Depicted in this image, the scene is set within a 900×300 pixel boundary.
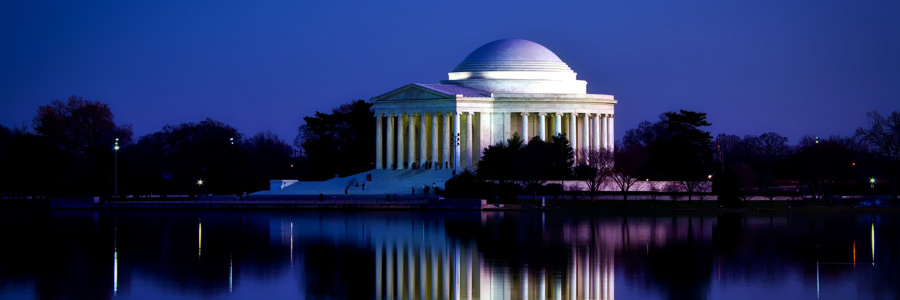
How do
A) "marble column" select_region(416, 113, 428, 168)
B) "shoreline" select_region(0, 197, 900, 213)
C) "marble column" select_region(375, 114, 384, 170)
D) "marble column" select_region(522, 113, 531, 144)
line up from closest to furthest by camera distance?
1. "shoreline" select_region(0, 197, 900, 213)
2. "marble column" select_region(416, 113, 428, 168)
3. "marble column" select_region(522, 113, 531, 144)
4. "marble column" select_region(375, 114, 384, 170)

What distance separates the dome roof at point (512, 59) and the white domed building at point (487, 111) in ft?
0.27

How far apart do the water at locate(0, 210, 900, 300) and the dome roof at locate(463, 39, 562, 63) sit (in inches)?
2076

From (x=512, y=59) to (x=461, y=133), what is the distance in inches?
324

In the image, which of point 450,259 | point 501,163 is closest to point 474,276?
point 450,259

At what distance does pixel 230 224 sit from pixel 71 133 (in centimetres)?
7073

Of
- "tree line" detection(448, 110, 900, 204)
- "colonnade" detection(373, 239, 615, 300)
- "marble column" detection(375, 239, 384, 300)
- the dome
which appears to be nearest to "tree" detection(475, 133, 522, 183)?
"tree line" detection(448, 110, 900, 204)

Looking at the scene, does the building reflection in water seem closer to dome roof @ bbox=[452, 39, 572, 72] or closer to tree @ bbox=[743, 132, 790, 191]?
dome roof @ bbox=[452, 39, 572, 72]

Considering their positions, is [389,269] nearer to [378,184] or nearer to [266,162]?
[378,184]

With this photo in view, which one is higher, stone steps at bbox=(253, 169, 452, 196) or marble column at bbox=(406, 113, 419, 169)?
marble column at bbox=(406, 113, 419, 169)

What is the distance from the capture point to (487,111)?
5118 inches

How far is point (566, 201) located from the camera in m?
103

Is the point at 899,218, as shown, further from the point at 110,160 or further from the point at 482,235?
the point at 110,160

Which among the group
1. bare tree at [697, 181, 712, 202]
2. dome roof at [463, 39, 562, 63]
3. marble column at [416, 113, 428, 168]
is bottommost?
bare tree at [697, 181, 712, 202]

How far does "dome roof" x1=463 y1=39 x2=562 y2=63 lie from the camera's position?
135 meters
